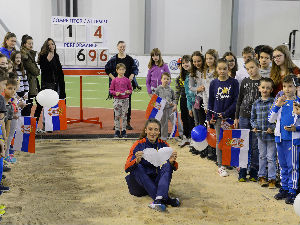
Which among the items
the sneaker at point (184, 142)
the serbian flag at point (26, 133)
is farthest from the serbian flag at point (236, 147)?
the serbian flag at point (26, 133)

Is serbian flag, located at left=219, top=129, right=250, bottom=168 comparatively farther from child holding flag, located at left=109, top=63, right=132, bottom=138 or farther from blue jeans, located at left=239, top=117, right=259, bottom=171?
→ child holding flag, located at left=109, top=63, right=132, bottom=138

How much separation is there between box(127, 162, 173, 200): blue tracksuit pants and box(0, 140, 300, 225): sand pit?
0.62 feet

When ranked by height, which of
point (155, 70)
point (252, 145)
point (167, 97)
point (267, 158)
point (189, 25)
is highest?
point (189, 25)

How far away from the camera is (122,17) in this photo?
25.2 meters

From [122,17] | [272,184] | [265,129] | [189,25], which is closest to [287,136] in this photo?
[265,129]

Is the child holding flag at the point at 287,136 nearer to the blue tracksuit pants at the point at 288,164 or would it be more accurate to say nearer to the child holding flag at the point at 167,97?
the blue tracksuit pants at the point at 288,164

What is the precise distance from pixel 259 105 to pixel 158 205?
205 cm

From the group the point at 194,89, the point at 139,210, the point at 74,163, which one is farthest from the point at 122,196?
the point at 194,89

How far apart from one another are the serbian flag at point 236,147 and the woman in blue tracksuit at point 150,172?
47.9 inches

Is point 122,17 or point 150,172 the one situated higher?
point 122,17

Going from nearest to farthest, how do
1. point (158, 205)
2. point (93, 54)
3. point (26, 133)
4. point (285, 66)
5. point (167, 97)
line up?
point (158, 205) < point (285, 66) < point (26, 133) < point (167, 97) < point (93, 54)

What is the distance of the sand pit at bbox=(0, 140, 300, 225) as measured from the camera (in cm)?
521

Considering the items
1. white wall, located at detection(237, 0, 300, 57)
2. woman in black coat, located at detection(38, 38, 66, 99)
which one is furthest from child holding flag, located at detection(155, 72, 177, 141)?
white wall, located at detection(237, 0, 300, 57)

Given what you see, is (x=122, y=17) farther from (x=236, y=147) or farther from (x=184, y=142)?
(x=236, y=147)
